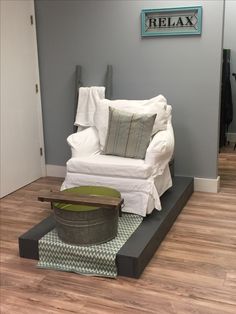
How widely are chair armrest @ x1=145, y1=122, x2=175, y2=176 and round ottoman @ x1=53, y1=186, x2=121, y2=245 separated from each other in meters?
0.60

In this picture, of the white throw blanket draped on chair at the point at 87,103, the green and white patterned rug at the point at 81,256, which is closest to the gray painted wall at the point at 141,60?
the white throw blanket draped on chair at the point at 87,103

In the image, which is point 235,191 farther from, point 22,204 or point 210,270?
point 22,204

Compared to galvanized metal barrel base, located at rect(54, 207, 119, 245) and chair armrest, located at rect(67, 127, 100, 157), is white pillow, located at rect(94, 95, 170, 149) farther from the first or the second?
galvanized metal barrel base, located at rect(54, 207, 119, 245)

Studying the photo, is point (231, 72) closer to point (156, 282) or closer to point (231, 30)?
point (231, 30)

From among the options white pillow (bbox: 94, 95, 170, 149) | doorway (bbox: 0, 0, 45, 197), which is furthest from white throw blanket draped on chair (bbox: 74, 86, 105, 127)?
doorway (bbox: 0, 0, 45, 197)

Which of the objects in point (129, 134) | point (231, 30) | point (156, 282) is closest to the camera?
point (156, 282)

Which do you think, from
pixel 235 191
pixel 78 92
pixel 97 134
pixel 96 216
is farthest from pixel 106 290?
pixel 78 92

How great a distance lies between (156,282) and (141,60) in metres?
2.28

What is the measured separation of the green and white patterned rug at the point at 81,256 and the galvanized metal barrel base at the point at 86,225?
0.14ft

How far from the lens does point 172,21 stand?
12.2ft

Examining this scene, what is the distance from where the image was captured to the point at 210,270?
2525 mm

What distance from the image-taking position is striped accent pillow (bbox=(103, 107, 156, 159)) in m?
3.21

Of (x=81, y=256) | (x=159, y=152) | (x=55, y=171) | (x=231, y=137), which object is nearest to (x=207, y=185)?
(x=159, y=152)

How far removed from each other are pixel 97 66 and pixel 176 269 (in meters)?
2.33
